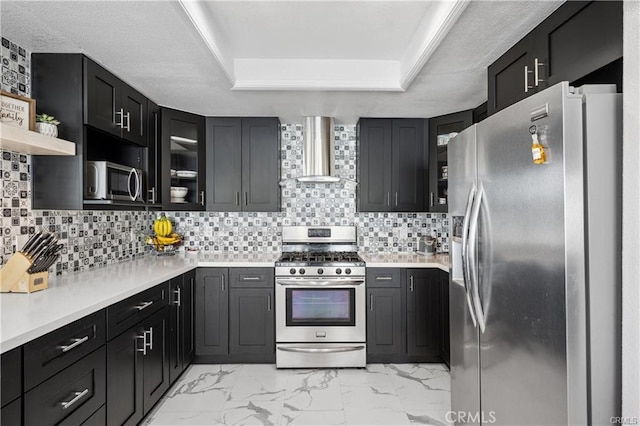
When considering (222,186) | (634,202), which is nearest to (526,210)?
(634,202)

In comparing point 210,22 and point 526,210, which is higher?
point 210,22

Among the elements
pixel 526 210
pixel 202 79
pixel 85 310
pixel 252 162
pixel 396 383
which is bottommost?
pixel 396 383

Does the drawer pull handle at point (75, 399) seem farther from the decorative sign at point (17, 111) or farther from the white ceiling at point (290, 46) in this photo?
the white ceiling at point (290, 46)

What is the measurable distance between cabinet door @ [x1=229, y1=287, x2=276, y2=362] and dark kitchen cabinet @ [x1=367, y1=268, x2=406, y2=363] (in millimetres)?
866

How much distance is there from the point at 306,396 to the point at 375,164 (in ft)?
7.02

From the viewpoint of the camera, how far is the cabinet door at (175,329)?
8.60 feet

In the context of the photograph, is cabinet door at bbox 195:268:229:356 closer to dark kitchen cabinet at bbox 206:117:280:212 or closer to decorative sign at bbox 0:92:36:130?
dark kitchen cabinet at bbox 206:117:280:212

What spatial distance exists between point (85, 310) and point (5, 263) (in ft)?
2.30

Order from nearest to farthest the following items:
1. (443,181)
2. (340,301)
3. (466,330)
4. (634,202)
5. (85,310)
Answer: (634,202) < (85,310) < (466,330) < (340,301) < (443,181)

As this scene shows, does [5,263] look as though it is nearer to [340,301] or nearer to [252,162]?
[252,162]

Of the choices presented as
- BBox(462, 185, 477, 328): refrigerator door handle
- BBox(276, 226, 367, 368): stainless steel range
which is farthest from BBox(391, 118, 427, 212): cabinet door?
BBox(462, 185, 477, 328): refrigerator door handle

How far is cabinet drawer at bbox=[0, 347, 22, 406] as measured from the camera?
3.85 feet

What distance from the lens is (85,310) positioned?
1576 millimetres

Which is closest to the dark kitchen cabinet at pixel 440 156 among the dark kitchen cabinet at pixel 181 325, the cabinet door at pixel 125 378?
the dark kitchen cabinet at pixel 181 325
